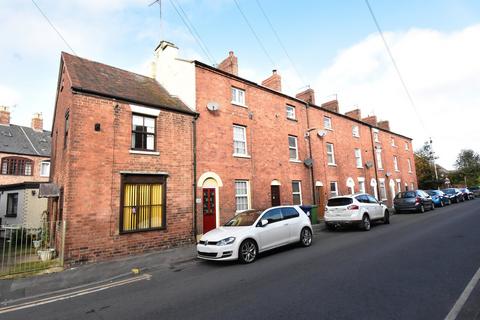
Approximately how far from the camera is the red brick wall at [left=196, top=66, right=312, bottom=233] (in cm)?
1343

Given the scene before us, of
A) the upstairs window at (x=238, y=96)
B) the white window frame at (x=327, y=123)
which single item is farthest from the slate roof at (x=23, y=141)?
the white window frame at (x=327, y=123)

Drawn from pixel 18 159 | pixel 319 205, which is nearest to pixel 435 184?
pixel 319 205

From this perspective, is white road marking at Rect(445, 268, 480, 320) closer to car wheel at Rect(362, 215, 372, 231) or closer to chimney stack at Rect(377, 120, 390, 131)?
car wheel at Rect(362, 215, 372, 231)

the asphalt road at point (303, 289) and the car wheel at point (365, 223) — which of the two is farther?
the car wheel at point (365, 223)

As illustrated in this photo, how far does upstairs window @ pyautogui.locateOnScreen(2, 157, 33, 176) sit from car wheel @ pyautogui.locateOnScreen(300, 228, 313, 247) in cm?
3428

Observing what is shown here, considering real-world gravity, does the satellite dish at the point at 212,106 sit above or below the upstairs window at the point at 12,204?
above

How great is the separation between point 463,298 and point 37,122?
44.7 metres

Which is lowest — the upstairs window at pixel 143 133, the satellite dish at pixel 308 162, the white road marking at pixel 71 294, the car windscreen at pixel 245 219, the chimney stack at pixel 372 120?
the white road marking at pixel 71 294

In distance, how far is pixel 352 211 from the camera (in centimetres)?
1331

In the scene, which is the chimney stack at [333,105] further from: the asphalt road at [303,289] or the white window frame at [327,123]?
the asphalt road at [303,289]

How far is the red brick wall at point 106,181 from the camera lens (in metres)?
9.23

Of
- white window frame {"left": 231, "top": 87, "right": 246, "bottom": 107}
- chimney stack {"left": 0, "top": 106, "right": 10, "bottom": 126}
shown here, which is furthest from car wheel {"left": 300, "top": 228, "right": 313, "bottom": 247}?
chimney stack {"left": 0, "top": 106, "right": 10, "bottom": 126}

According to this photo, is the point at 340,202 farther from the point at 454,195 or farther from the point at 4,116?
the point at 4,116

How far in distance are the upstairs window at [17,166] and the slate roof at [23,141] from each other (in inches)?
35.1
